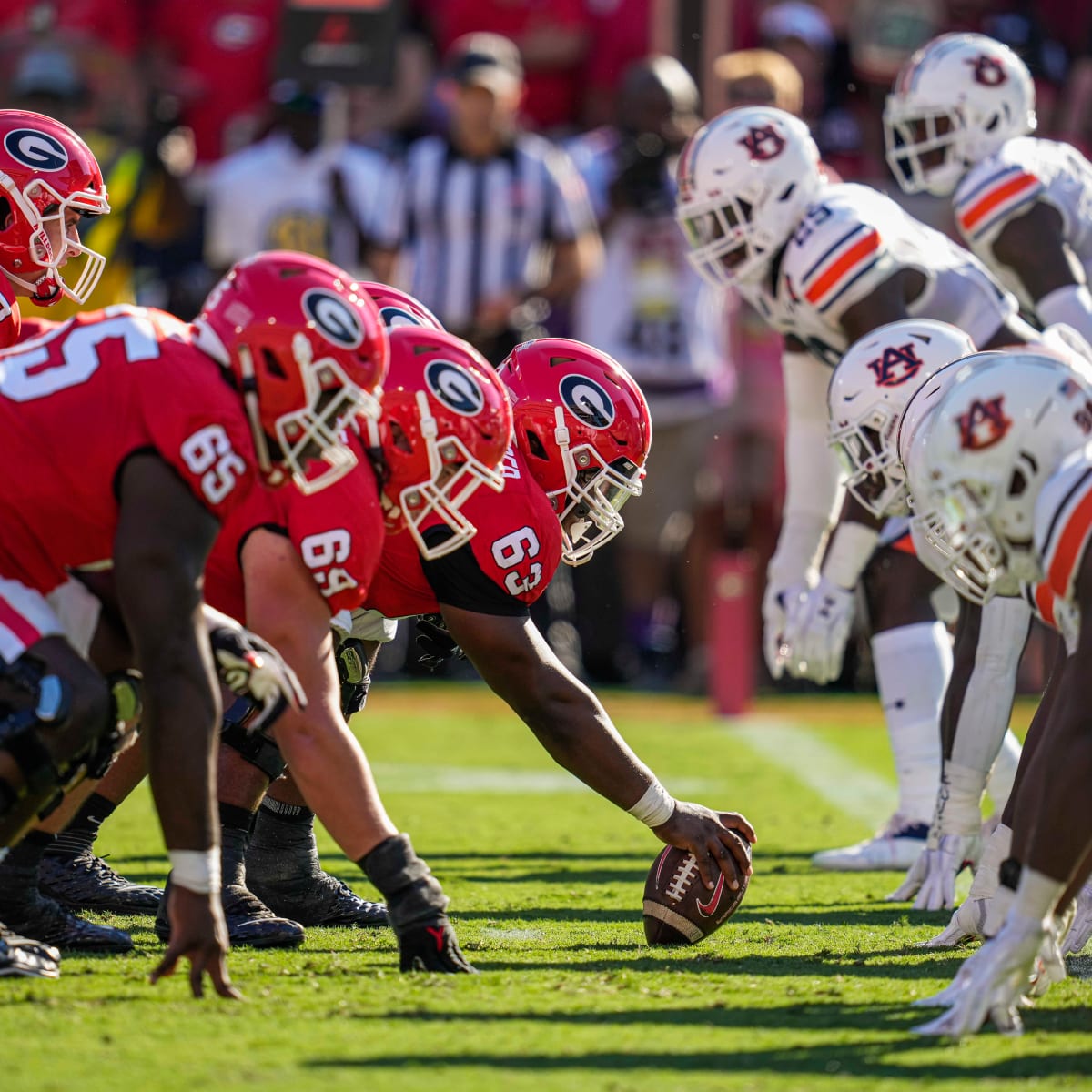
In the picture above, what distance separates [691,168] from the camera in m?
6.21

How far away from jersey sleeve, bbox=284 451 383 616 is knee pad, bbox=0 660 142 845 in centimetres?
48

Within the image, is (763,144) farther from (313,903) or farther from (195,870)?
(195,870)

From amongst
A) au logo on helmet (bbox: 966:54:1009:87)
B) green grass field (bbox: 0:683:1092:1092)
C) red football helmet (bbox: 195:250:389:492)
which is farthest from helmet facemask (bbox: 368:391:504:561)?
au logo on helmet (bbox: 966:54:1009:87)

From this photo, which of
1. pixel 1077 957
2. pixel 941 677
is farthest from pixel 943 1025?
pixel 941 677

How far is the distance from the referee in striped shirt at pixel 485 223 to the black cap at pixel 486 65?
1 cm

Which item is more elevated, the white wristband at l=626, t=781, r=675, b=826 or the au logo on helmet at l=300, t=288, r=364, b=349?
the au logo on helmet at l=300, t=288, r=364, b=349

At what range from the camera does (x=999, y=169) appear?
622 cm

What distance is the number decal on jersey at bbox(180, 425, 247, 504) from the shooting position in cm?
360

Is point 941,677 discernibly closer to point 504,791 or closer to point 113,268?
point 504,791

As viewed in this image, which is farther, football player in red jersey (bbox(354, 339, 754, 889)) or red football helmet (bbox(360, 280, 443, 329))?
red football helmet (bbox(360, 280, 443, 329))

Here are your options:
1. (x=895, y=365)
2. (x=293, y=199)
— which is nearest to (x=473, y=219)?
(x=293, y=199)

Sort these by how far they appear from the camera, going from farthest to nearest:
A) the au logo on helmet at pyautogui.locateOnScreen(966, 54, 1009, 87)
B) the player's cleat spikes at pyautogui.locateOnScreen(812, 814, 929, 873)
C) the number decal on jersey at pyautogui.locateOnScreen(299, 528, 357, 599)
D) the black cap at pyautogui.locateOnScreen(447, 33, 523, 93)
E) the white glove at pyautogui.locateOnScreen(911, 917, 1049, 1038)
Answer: the black cap at pyautogui.locateOnScreen(447, 33, 523, 93)
the au logo on helmet at pyautogui.locateOnScreen(966, 54, 1009, 87)
the player's cleat spikes at pyautogui.locateOnScreen(812, 814, 929, 873)
the number decal on jersey at pyautogui.locateOnScreen(299, 528, 357, 599)
the white glove at pyautogui.locateOnScreen(911, 917, 1049, 1038)

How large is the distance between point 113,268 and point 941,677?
4.94m

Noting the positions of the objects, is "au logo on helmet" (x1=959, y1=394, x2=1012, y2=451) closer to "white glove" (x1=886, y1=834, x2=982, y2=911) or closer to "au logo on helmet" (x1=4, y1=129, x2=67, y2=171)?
"white glove" (x1=886, y1=834, x2=982, y2=911)
